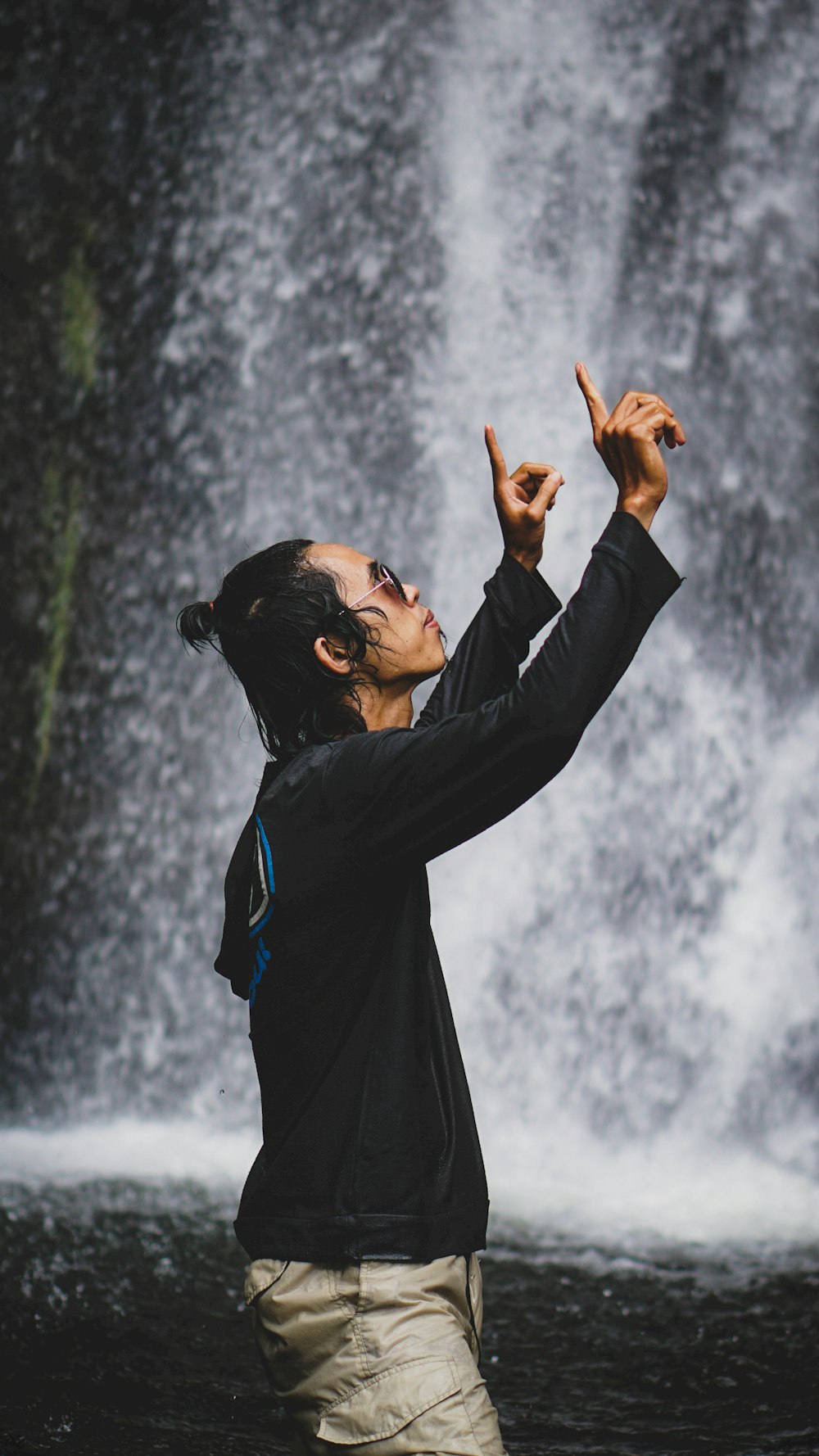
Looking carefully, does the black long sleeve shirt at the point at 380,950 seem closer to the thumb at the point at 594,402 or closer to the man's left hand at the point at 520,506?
the thumb at the point at 594,402

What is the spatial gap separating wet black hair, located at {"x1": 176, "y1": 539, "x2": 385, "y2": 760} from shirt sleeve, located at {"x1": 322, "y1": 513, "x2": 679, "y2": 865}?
0.74 feet

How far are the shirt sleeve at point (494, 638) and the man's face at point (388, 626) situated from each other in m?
0.23

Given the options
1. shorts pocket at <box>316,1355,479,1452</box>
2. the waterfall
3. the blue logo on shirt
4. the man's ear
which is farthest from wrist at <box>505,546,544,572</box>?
the waterfall

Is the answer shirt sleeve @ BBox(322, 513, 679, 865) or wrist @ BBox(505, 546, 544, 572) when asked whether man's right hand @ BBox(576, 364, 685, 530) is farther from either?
wrist @ BBox(505, 546, 544, 572)

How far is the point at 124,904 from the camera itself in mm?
6617

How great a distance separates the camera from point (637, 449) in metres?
1.67

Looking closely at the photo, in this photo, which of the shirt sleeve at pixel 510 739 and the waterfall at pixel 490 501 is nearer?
the shirt sleeve at pixel 510 739

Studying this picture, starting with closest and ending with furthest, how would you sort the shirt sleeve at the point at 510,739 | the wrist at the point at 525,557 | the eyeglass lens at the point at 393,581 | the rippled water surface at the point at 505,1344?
the shirt sleeve at the point at 510,739 → the eyeglass lens at the point at 393,581 → the wrist at the point at 525,557 → the rippled water surface at the point at 505,1344

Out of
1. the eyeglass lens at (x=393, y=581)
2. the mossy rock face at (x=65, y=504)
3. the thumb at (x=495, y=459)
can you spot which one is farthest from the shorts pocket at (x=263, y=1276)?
the mossy rock face at (x=65, y=504)

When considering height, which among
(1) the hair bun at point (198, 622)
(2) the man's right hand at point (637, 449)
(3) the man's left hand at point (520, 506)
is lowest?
(1) the hair bun at point (198, 622)

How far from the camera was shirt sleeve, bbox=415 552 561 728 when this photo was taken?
2.24 meters

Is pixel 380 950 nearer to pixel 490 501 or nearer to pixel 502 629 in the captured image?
pixel 502 629

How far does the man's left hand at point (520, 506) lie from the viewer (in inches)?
82.8

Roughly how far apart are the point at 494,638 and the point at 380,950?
61 cm
